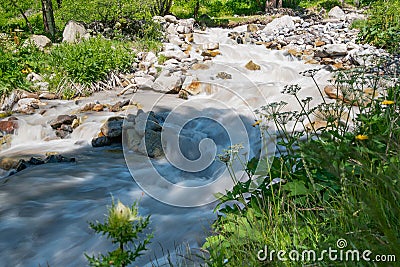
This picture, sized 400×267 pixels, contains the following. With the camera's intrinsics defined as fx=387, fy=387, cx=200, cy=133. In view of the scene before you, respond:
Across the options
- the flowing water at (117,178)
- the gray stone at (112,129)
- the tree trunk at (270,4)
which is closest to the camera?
the flowing water at (117,178)

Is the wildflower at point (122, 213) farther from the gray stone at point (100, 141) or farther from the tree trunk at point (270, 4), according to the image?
the tree trunk at point (270, 4)

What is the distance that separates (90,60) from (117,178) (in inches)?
214

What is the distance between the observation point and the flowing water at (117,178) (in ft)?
11.7

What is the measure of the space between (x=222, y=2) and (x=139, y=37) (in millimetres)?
12606

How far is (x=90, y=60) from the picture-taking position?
9891 millimetres

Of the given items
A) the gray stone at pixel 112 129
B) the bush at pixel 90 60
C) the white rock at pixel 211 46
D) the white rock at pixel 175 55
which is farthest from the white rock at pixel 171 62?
the gray stone at pixel 112 129

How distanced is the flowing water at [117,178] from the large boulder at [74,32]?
13.7 ft

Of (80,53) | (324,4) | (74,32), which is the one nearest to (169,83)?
(80,53)

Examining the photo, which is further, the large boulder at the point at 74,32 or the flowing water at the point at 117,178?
the large boulder at the point at 74,32

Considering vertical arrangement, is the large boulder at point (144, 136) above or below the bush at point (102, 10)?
below

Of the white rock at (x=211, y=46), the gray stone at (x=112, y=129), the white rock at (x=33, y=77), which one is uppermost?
the white rock at (x=211, y=46)

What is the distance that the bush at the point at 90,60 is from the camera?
386 inches

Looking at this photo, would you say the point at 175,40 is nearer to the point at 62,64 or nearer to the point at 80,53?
the point at 80,53

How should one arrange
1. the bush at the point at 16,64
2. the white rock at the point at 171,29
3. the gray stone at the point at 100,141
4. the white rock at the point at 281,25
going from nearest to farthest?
the gray stone at the point at 100,141 < the bush at the point at 16,64 < the white rock at the point at 171,29 < the white rock at the point at 281,25
